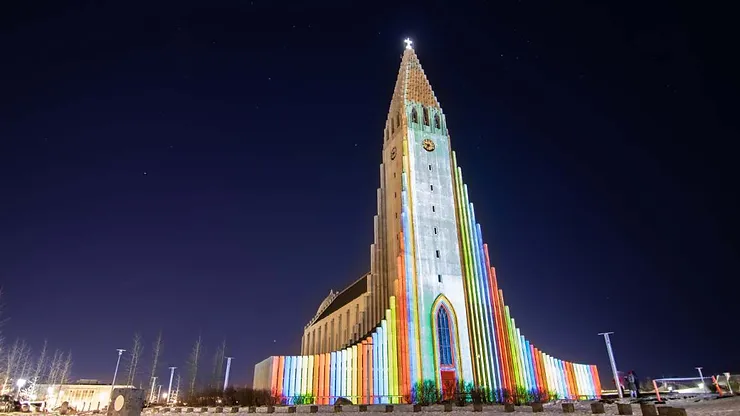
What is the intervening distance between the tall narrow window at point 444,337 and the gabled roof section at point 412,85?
24329mm

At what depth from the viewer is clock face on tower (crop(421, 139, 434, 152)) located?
48.0 metres

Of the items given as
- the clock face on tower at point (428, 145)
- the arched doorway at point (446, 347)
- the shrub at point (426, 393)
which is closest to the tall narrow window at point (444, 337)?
the arched doorway at point (446, 347)

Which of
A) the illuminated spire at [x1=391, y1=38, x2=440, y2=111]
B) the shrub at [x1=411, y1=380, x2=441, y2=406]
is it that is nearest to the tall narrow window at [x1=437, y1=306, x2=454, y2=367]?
the shrub at [x1=411, y1=380, x2=441, y2=406]

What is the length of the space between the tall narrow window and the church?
0.29 feet

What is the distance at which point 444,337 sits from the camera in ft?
128

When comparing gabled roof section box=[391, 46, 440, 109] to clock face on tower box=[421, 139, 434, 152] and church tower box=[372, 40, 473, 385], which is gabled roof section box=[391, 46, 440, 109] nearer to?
church tower box=[372, 40, 473, 385]

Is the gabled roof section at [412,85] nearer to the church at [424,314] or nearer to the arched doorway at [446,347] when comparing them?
the church at [424,314]

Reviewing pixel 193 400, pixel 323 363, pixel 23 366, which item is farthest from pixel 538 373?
pixel 23 366

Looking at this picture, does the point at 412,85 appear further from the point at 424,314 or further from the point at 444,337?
the point at 444,337

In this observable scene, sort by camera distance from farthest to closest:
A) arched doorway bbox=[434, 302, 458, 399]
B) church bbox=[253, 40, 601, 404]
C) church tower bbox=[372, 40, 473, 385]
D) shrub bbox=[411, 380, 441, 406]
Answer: church tower bbox=[372, 40, 473, 385] → arched doorway bbox=[434, 302, 458, 399] → church bbox=[253, 40, 601, 404] → shrub bbox=[411, 380, 441, 406]

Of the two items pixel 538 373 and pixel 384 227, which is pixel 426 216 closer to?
pixel 384 227

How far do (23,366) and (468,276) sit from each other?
47.6 metres

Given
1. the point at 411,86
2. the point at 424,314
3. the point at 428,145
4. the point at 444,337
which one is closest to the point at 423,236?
the point at 424,314

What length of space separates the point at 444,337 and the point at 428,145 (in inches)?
802
